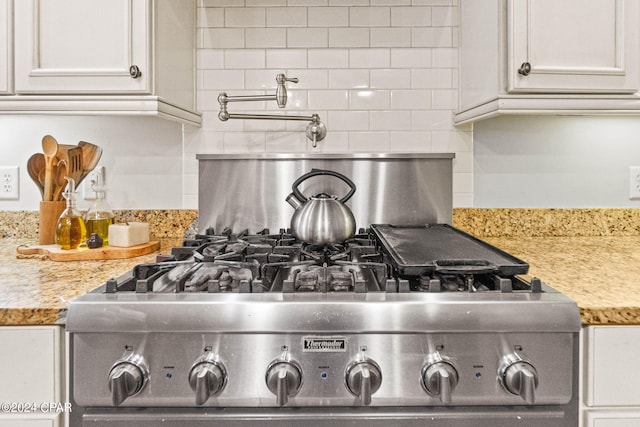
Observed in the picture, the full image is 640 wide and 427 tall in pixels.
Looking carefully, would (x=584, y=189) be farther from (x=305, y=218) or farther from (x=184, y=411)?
(x=184, y=411)

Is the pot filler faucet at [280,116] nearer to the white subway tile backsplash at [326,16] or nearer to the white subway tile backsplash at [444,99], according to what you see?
the white subway tile backsplash at [326,16]

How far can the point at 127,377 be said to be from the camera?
0.78 meters

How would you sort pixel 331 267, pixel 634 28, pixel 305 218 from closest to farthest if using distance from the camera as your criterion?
pixel 331 267
pixel 305 218
pixel 634 28

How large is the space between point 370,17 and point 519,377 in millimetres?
1334

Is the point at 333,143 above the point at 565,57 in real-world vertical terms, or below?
below

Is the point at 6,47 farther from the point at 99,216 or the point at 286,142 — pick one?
the point at 286,142

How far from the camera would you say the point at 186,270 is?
1.03m

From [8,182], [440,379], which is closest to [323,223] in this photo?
[440,379]

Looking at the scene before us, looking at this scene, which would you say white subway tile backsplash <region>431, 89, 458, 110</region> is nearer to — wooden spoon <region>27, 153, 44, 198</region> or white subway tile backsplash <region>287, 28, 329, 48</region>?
white subway tile backsplash <region>287, 28, 329, 48</region>

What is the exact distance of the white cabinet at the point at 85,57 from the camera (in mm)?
1260

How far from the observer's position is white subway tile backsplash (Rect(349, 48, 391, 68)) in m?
1.62

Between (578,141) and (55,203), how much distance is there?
184 centimetres

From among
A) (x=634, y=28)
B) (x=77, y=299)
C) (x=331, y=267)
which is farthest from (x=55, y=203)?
(x=634, y=28)

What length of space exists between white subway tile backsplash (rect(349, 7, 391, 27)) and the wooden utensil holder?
1.20 m
